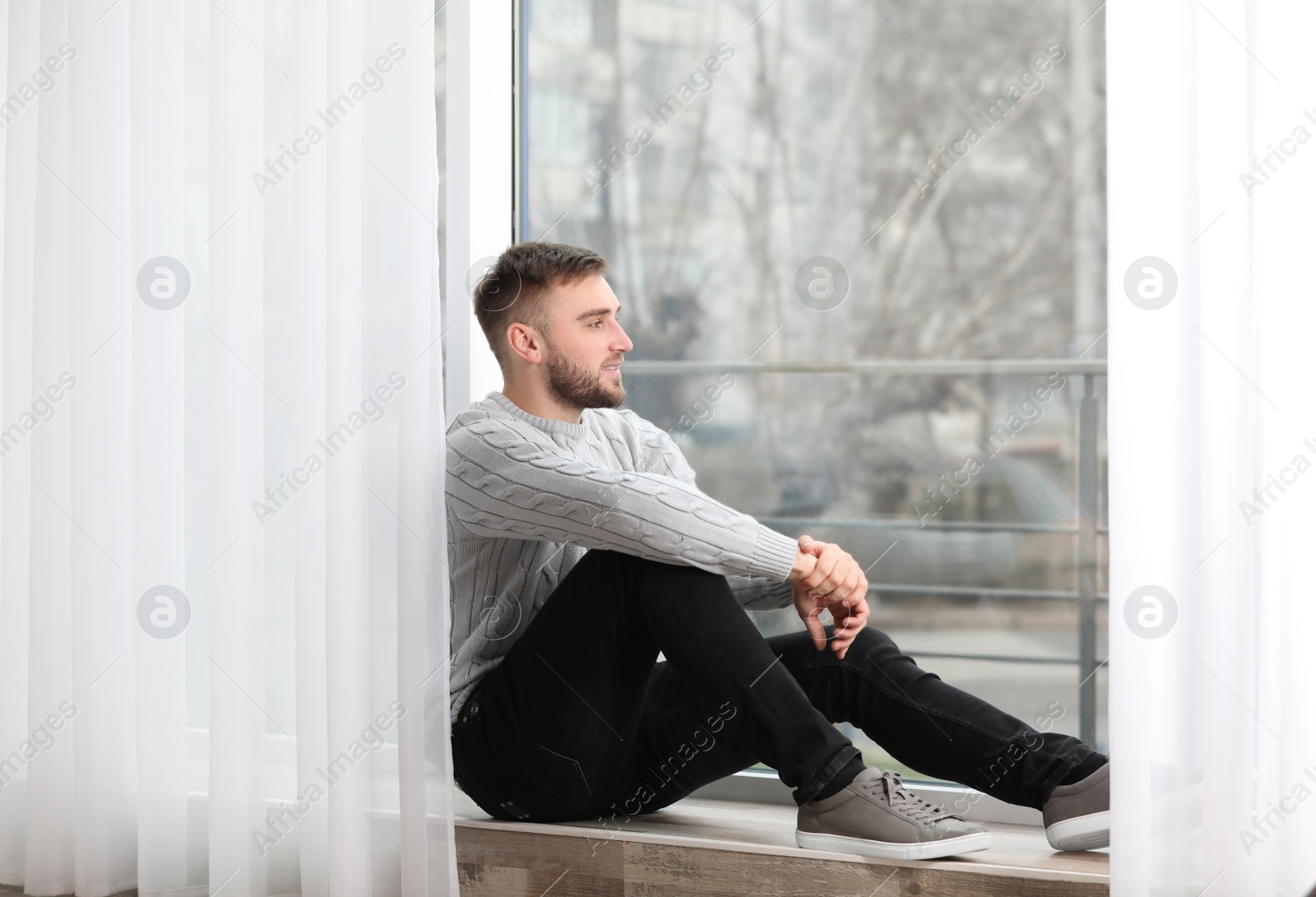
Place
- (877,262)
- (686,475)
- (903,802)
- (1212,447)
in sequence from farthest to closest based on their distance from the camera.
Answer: (877,262), (686,475), (903,802), (1212,447)

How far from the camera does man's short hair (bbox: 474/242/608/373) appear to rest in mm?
1414

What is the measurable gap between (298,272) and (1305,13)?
118cm

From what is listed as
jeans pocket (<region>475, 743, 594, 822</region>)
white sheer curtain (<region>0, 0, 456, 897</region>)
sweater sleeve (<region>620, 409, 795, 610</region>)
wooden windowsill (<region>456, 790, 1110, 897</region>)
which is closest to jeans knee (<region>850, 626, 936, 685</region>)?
sweater sleeve (<region>620, 409, 795, 610</region>)

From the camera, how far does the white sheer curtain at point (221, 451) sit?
1280 millimetres

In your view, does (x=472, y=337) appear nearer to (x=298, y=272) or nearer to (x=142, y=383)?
(x=298, y=272)

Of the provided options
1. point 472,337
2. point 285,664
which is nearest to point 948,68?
point 472,337

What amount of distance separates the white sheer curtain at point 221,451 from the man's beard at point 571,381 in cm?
18

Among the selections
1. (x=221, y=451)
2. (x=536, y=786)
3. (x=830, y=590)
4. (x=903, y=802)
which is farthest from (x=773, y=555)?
(x=221, y=451)

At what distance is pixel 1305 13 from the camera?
3.39 ft

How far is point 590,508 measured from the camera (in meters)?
1.22

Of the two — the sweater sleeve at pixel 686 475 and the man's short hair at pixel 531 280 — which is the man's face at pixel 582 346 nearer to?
the man's short hair at pixel 531 280

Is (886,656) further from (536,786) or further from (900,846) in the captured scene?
(536,786)

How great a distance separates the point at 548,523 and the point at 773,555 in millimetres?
274

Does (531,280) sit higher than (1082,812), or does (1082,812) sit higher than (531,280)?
(531,280)
